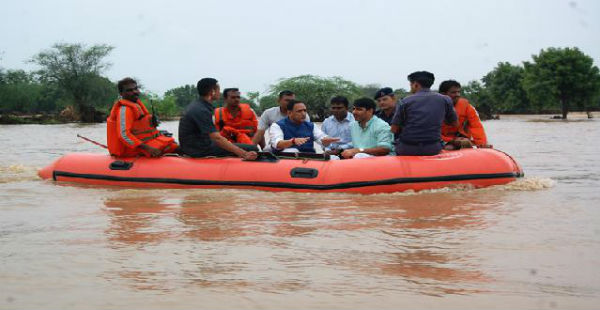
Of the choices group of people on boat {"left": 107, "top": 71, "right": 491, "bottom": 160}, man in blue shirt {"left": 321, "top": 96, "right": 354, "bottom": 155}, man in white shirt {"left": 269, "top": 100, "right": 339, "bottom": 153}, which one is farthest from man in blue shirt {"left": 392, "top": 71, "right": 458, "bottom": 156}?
man in blue shirt {"left": 321, "top": 96, "right": 354, "bottom": 155}

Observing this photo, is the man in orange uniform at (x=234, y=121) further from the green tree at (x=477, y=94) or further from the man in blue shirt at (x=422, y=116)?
the green tree at (x=477, y=94)

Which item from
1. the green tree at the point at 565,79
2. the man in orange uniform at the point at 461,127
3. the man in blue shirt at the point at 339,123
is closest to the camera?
the man in orange uniform at the point at 461,127

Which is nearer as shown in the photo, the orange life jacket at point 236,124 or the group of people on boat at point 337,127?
the group of people on boat at point 337,127

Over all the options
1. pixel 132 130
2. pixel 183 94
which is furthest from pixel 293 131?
pixel 183 94

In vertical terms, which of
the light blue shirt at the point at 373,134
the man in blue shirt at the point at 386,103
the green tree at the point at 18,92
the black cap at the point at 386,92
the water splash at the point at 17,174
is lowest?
the water splash at the point at 17,174

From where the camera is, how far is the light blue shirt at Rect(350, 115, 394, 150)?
24.2ft

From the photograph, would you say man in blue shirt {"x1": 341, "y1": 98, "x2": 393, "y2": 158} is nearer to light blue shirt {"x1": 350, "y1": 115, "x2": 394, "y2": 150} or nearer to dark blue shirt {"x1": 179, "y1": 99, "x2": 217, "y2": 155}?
light blue shirt {"x1": 350, "y1": 115, "x2": 394, "y2": 150}

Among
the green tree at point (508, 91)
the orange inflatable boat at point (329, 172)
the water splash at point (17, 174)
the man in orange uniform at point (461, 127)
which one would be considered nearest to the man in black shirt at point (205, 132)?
the orange inflatable boat at point (329, 172)

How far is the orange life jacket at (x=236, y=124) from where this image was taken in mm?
8805

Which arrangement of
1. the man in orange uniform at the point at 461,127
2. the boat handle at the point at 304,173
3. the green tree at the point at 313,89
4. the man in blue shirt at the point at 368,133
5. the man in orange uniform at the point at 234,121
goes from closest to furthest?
the boat handle at the point at 304,173 < the man in blue shirt at the point at 368,133 < the man in orange uniform at the point at 461,127 < the man in orange uniform at the point at 234,121 < the green tree at the point at 313,89

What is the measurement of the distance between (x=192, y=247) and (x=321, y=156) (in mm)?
3223

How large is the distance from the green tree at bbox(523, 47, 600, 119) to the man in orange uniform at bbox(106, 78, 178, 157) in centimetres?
4720

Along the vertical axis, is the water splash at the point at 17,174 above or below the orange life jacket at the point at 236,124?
below

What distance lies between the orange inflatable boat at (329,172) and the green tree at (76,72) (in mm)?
54102
